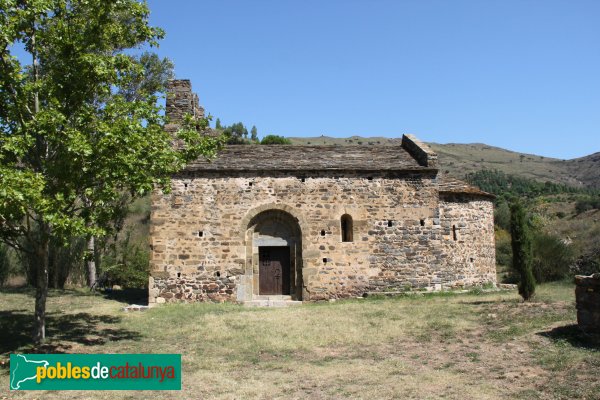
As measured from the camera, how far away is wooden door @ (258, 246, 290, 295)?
17359 mm

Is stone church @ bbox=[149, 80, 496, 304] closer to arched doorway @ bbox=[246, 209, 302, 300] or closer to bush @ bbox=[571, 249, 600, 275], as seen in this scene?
arched doorway @ bbox=[246, 209, 302, 300]

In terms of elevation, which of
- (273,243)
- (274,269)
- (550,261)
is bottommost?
(550,261)

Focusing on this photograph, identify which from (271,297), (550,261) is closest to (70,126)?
(271,297)

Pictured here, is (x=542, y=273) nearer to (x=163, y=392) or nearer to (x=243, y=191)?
(x=243, y=191)

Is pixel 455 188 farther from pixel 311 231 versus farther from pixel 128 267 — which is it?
pixel 128 267

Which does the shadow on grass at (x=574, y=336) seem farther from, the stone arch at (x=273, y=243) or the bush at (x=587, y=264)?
the bush at (x=587, y=264)

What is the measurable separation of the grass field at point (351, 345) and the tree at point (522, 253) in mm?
657

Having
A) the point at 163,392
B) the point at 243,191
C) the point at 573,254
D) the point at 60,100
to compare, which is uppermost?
the point at 60,100

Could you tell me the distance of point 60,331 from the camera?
1160cm

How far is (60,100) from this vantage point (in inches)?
404

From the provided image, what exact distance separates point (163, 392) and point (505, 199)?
1790 inches

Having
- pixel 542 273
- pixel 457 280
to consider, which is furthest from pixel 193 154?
pixel 542 273

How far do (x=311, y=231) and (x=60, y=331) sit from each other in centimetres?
846

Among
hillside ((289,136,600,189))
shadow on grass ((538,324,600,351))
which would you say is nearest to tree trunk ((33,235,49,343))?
shadow on grass ((538,324,600,351))
